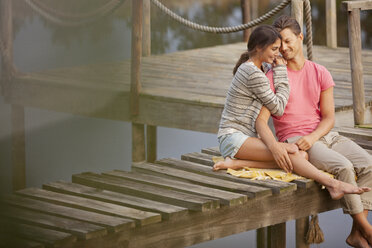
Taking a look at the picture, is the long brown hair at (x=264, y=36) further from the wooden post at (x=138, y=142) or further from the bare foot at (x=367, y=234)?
the wooden post at (x=138, y=142)

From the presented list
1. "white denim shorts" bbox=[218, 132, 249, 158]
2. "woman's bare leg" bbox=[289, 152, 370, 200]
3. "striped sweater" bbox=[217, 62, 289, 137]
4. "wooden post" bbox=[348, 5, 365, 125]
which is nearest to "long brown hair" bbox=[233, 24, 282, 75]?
"striped sweater" bbox=[217, 62, 289, 137]

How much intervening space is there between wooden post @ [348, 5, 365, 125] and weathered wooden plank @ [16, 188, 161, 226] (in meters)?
2.46

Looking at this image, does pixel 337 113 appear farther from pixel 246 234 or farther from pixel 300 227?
pixel 246 234

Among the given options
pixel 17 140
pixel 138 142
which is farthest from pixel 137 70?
pixel 17 140

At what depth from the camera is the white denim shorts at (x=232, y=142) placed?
322 centimetres

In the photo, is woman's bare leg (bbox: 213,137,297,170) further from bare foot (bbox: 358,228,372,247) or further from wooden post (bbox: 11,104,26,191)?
wooden post (bbox: 11,104,26,191)

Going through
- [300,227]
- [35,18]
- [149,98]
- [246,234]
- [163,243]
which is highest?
[35,18]

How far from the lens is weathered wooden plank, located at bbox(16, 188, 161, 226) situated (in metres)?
2.47

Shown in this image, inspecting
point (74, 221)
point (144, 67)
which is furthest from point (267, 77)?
point (144, 67)

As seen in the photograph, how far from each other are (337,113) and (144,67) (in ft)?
9.51

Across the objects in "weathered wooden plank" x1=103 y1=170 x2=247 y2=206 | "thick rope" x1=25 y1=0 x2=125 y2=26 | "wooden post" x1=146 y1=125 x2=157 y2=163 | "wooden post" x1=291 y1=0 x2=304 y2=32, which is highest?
"wooden post" x1=291 y1=0 x2=304 y2=32

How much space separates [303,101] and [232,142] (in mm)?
399

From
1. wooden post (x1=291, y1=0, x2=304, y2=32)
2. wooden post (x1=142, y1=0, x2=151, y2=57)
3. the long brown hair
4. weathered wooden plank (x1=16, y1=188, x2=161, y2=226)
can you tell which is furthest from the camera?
wooden post (x1=142, y1=0, x2=151, y2=57)

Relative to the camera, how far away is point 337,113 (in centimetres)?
493
